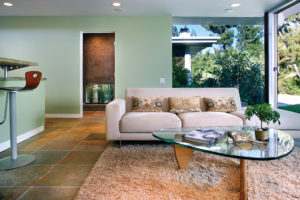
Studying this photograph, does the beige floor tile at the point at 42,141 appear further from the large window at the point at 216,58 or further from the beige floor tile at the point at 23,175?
the large window at the point at 216,58

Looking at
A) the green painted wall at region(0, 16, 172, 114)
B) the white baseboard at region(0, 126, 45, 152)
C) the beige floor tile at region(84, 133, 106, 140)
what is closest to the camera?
the white baseboard at region(0, 126, 45, 152)

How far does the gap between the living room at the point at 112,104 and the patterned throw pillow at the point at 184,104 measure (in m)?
0.22

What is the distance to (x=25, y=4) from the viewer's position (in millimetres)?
4465

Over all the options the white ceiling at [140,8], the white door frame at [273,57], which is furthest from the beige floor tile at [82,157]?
the white door frame at [273,57]

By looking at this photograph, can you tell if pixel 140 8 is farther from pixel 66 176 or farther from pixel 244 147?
pixel 244 147

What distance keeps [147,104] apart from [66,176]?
1.58 m

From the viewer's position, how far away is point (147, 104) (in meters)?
3.21

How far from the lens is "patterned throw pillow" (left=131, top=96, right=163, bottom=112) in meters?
3.19

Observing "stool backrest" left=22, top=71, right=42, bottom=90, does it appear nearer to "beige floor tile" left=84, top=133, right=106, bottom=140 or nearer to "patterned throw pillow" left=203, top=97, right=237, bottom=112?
"beige floor tile" left=84, top=133, right=106, bottom=140

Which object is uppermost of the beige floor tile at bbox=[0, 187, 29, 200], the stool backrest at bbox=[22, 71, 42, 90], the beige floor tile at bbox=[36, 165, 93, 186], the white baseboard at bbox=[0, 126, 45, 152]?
the stool backrest at bbox=[22, 71, 42, 90]

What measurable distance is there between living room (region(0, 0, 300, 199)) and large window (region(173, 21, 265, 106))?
0.44ft

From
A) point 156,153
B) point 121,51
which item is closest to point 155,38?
point 121,51

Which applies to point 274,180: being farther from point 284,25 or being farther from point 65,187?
point 284,25

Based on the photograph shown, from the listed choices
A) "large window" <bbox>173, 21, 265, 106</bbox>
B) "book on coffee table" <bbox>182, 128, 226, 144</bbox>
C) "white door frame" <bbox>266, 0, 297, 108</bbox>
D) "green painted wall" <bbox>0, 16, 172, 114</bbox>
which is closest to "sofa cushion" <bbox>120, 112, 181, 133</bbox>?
"book on coffee table" <bbox>182, 128, 226, 144</bbox>
